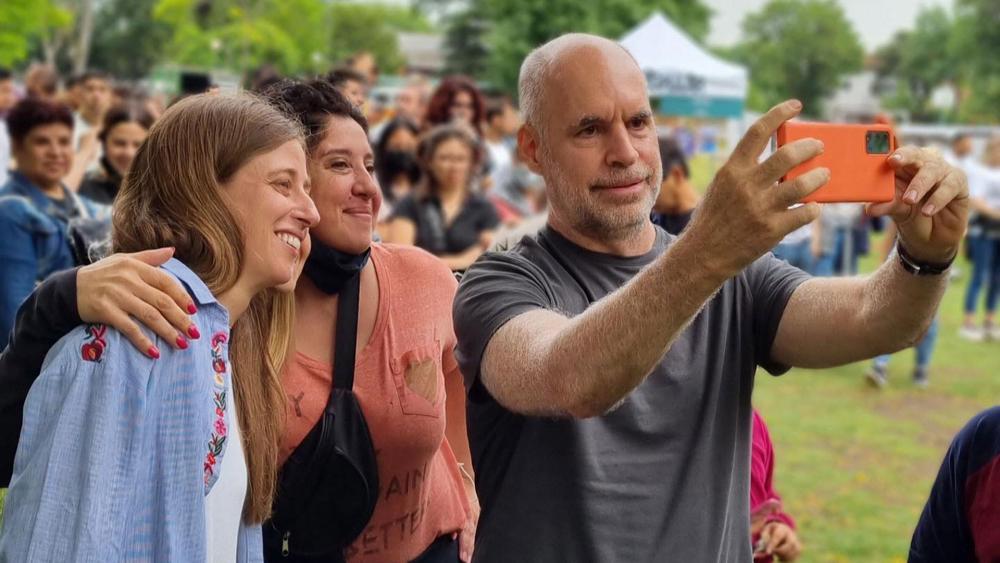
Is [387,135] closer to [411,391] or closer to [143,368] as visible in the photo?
[411,391]

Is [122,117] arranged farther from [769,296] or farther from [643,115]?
[769,296]

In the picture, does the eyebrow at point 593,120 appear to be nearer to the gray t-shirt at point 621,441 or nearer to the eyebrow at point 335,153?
the gray t-shirt at point 621,441

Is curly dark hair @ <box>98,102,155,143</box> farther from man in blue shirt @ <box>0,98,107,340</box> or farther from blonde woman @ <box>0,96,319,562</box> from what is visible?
blonde woman @ <box>0,96,319,562</box>

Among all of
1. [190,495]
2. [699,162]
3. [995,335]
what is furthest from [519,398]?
[699,162]

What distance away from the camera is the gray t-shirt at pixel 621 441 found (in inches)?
91.9

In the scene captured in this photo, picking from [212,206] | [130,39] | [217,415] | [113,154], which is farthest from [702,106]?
[130,39]

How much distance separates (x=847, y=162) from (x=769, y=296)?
23.9 inches

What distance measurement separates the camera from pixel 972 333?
45.6 feet

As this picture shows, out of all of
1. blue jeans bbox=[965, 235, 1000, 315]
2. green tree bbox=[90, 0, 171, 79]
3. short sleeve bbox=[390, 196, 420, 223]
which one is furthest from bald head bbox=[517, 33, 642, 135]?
green tree bbox=[90, 0, 171, 79]

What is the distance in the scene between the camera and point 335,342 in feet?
9.89

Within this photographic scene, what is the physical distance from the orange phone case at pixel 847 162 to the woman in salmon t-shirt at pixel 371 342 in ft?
4.61

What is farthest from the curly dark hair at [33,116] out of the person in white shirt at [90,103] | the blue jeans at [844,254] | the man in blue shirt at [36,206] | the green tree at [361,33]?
the green tree at [361,33]

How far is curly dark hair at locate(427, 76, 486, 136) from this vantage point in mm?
10047

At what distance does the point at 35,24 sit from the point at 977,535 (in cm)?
2761
